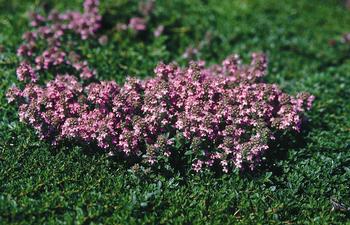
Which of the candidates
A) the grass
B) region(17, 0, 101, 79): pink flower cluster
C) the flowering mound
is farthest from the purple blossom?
the flowering mound

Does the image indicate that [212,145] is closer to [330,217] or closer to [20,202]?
[330,217]

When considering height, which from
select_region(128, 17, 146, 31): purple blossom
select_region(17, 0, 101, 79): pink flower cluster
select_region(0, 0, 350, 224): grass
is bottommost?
select_region(0, 0, 350, 224): grass

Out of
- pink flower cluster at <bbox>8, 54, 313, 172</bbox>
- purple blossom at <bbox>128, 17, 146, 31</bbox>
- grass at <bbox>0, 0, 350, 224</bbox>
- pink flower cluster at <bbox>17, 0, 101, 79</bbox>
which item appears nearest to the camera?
grass at <bbox>0, 0, 350, 224</bbox>

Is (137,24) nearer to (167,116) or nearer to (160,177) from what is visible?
(167,116)

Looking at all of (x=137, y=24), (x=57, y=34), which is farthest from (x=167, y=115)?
(x=137, y=24)

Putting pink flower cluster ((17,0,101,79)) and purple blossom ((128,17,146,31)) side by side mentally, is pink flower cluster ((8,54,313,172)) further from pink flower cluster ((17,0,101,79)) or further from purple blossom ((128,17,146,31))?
purple blossom ((128,17,146,31))

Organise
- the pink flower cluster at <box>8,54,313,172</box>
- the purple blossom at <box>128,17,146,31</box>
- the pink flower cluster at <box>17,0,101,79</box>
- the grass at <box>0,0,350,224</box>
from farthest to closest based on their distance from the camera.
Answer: the purple blossom at <box>128,17,146,31</box>, the pink flower cluster at <box>17,0,101,79</box>, the pink flower cluster at <box>8,54,313,172</box>, the grass at <box>0,0,350,224</box>

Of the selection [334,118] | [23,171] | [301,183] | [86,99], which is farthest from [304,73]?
[23,171]

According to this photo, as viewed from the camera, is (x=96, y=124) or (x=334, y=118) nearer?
(x=96, y=124)
